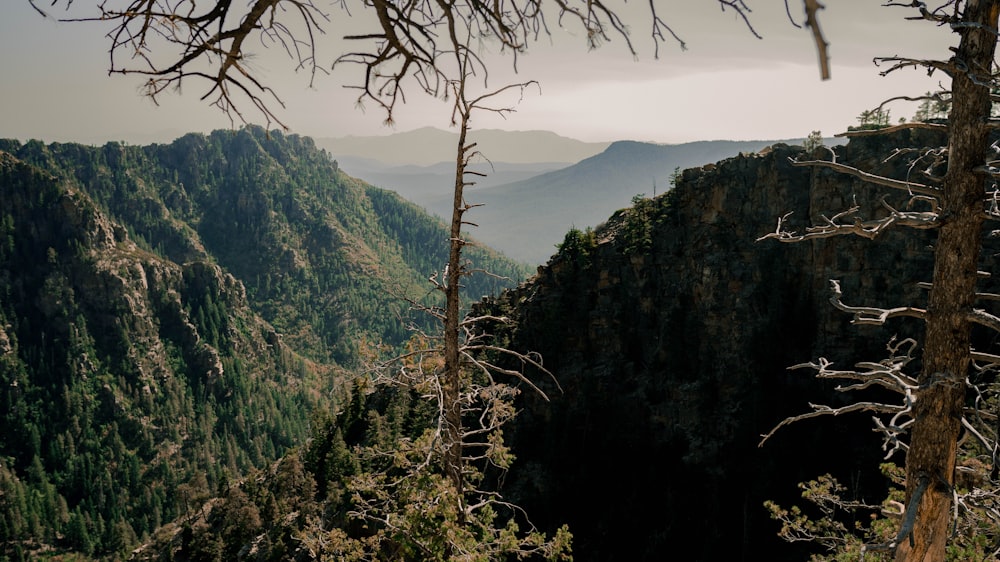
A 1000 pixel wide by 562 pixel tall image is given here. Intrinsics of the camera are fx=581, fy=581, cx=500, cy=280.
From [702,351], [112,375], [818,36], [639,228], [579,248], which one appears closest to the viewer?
[818,36]

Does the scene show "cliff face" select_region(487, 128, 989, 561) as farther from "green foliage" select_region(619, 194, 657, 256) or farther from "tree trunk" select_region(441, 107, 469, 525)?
"tree trunk" select_region(441, 107, 469, 525)

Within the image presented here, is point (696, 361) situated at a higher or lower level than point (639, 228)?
lower

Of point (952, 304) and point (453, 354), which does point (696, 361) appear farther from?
point (952, 304)

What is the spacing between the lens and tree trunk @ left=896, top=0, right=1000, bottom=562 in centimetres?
446

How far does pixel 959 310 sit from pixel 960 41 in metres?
2.12

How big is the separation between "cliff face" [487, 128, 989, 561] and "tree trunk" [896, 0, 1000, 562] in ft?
97.0

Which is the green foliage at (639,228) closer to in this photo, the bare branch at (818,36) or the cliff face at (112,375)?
the bare branch at (818,36)

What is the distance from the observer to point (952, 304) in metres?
4.64

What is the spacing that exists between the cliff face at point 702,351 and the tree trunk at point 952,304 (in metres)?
29.6

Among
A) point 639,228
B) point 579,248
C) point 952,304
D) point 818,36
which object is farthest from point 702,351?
point 818,36

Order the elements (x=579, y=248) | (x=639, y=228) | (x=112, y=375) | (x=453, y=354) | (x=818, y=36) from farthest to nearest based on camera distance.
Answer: (x=112, y=375), (x=579, y=248), (x=639, y=228), (x=453, y=354), (x=818, y=36)

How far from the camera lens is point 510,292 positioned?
46.4 meters

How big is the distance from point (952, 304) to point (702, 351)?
36626 millimetres

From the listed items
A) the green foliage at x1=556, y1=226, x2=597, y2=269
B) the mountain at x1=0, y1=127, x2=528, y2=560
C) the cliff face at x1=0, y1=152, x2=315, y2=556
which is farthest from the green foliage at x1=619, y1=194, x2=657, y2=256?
the cliff face at x1=0, y1=152, x2=315, y2=556
